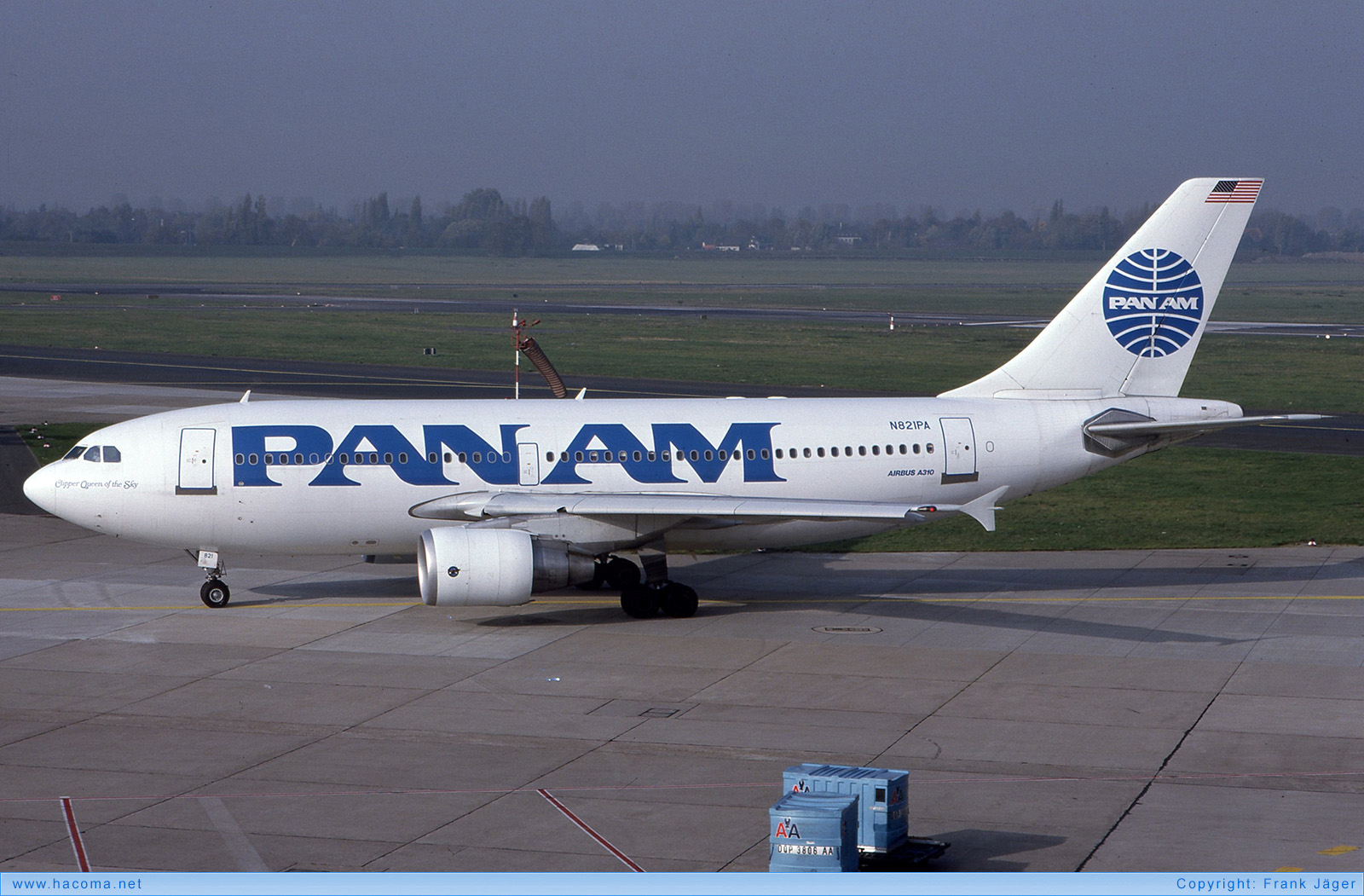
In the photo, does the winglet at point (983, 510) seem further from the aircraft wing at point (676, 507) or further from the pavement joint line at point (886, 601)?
the pavement joint line at point (886, 601)

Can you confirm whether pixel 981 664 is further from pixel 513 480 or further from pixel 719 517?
pixel 513 480

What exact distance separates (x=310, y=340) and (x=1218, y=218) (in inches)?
3062

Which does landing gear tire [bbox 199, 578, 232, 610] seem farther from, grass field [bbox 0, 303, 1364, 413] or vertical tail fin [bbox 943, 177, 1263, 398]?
grass field [bbox 0, 303, 1364, 413]

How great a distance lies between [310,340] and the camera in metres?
101

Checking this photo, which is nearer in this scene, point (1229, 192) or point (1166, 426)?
point (1166, 426)

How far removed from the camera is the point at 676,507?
2794cm

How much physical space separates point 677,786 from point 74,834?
726 cm

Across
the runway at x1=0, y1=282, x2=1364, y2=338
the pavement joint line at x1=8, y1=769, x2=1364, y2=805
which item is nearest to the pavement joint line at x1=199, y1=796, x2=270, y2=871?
the pavement joint line at x1=8, y1=769, x2=1364, y2=805

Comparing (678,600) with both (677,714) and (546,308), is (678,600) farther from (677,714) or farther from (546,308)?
(546,308)

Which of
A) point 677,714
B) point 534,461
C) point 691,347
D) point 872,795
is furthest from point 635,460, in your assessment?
point 691,347

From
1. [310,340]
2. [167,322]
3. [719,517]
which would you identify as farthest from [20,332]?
[719,517]

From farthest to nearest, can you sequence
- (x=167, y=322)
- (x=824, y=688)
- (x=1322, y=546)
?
(x=167, y=322) → (x=1322, y=546) → (x=824, y=688)

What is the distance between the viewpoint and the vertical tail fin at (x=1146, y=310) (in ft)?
108

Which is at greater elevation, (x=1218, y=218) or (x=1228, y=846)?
(x=1218, y=218)
